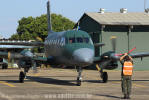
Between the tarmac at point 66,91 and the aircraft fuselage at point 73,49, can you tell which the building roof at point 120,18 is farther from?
the tarmac at point 66,91

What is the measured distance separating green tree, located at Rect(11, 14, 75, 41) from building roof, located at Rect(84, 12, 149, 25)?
35.2 m

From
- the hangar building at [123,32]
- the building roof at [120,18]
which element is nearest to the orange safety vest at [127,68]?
the hangar building at [123,32]

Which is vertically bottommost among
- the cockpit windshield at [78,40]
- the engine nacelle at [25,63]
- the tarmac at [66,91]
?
the tarmac at [66,91]

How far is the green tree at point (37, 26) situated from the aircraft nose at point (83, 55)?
6294 centimetres

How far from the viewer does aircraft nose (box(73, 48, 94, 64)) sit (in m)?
18.0

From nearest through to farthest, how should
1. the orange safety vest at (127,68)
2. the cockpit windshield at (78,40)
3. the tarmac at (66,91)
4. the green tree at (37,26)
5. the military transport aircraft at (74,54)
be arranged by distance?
the tarmac at (66,91)
the orange safety vest at (127,68)
the military transport aircraft at (74,54)
the cockpit windshield at (78,40)
the green tree at (37,26)

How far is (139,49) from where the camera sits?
45.2m

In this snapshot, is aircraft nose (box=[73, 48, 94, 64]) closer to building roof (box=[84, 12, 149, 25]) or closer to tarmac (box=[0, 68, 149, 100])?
tarmac (box=[0, 68, 149, 100])

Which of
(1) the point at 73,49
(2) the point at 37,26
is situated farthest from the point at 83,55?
(2) the point at 37,26

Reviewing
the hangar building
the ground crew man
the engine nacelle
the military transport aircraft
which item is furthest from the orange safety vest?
the hangar building

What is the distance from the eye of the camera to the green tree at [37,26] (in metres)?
84.8

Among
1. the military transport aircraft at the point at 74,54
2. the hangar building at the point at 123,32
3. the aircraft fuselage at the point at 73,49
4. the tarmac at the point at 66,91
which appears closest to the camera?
the tarmac at the point at 66,91

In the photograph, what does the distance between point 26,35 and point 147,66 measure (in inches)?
1855

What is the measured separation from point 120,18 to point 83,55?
3008cm
